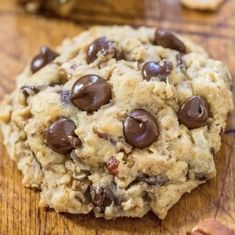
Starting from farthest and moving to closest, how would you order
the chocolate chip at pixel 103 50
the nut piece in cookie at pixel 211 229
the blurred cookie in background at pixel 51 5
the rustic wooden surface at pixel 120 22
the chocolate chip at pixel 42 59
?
the blurred cookie in background at pixel 51 5
the chocolate chip at pixel 42 59
the chocolate chip at pixel 103 50
the rustic wooden surface at pixel 120 22
the nut piece in cookie at pixel 211 229

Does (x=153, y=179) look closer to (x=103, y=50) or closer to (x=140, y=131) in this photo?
(x=140, y=131)

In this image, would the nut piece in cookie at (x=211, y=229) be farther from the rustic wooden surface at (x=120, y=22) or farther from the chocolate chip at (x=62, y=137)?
the chocolate chip at (x=62, y=137)

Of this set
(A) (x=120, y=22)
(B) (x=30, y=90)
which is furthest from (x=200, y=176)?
(A) (x=120, y=22)

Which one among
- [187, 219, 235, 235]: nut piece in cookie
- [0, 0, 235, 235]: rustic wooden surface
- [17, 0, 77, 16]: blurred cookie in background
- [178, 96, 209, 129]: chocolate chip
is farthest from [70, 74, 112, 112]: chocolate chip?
[17, 0, 77, 16]: blurred cookie in background

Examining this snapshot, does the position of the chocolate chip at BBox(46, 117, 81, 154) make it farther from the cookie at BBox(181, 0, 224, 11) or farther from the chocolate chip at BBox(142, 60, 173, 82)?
A: the cookie at BBox(181, 0, 224, 11)

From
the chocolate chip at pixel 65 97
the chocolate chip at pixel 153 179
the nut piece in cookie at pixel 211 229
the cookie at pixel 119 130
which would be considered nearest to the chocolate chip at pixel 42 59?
the cookie at pixel 119 130

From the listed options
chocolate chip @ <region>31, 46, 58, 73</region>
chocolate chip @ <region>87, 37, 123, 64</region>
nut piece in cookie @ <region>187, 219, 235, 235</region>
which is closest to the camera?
nut piece in cookie @ <region>187, 219, 235, 235</region>

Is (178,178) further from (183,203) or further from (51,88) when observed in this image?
(51,88)
